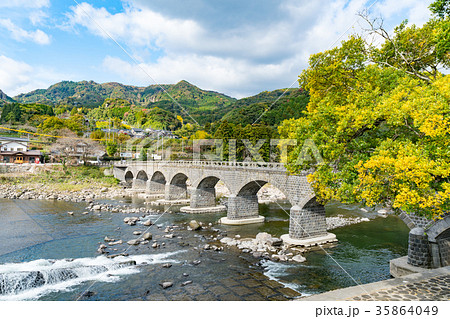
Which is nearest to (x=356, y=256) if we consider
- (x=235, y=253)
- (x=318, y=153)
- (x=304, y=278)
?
(x=304, y=278)

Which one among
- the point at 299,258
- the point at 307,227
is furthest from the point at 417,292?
the point at 307,227

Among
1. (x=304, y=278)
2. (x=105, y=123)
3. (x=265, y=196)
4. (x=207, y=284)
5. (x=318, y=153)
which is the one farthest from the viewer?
(x=105, y=123)

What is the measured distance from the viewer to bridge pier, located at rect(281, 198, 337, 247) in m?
20.0

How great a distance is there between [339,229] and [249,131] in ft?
104

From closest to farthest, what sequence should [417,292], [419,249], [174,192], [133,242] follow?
[417,292] → [419,249] → [133,242] → [174,192]

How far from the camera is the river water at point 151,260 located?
1316 centimetres

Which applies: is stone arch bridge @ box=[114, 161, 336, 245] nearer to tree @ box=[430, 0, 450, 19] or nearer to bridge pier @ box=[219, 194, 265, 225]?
bridge pier @ box=[219, 194, 265, 225]

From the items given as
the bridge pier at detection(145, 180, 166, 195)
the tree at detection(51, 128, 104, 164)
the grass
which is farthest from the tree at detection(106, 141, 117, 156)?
the bridge pier at detection(145, 180, 166, 195)

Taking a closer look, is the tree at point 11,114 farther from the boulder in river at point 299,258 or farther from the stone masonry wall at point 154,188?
the boulder in river at point 299,258

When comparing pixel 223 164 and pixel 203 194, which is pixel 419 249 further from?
pixel 223 164

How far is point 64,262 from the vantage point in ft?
53.0

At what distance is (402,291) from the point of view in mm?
7812

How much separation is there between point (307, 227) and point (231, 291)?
9.82 metres

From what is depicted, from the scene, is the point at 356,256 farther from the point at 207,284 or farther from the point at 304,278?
the point at 207,284
